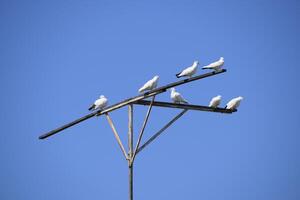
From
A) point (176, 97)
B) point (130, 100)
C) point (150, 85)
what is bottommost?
point (130, 100)

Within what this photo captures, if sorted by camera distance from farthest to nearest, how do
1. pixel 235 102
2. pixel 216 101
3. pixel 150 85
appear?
pixel 216 101 → pixel 235 102 → pixel 150 85

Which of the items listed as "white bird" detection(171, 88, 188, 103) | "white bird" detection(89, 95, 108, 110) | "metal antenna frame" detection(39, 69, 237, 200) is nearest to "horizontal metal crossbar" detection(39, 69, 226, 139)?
"metal antenna frame" detection(39, 69, 237, 200)

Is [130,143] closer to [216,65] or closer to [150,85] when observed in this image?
[150,85]

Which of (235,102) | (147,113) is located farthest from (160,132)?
(235,102)

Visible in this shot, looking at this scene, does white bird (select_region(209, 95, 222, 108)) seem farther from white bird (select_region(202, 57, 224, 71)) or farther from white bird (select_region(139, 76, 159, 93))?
white bird (select_region(139, 76, 159, 93))

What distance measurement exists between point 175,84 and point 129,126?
143cm

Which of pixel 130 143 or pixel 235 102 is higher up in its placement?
pixel 235 102

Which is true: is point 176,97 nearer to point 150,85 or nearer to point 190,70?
point 190,70

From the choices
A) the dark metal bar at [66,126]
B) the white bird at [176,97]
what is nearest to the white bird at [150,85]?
the white bird at [176,97]

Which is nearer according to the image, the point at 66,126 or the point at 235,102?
the point at 66,126

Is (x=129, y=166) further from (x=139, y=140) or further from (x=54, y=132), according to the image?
(x=54, y=132)

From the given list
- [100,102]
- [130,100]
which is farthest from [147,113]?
[100,102]

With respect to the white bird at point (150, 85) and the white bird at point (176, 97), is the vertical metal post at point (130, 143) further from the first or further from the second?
the white bird at point (176, 97)

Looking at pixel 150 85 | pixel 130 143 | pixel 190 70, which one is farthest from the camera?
pixel 190 70
